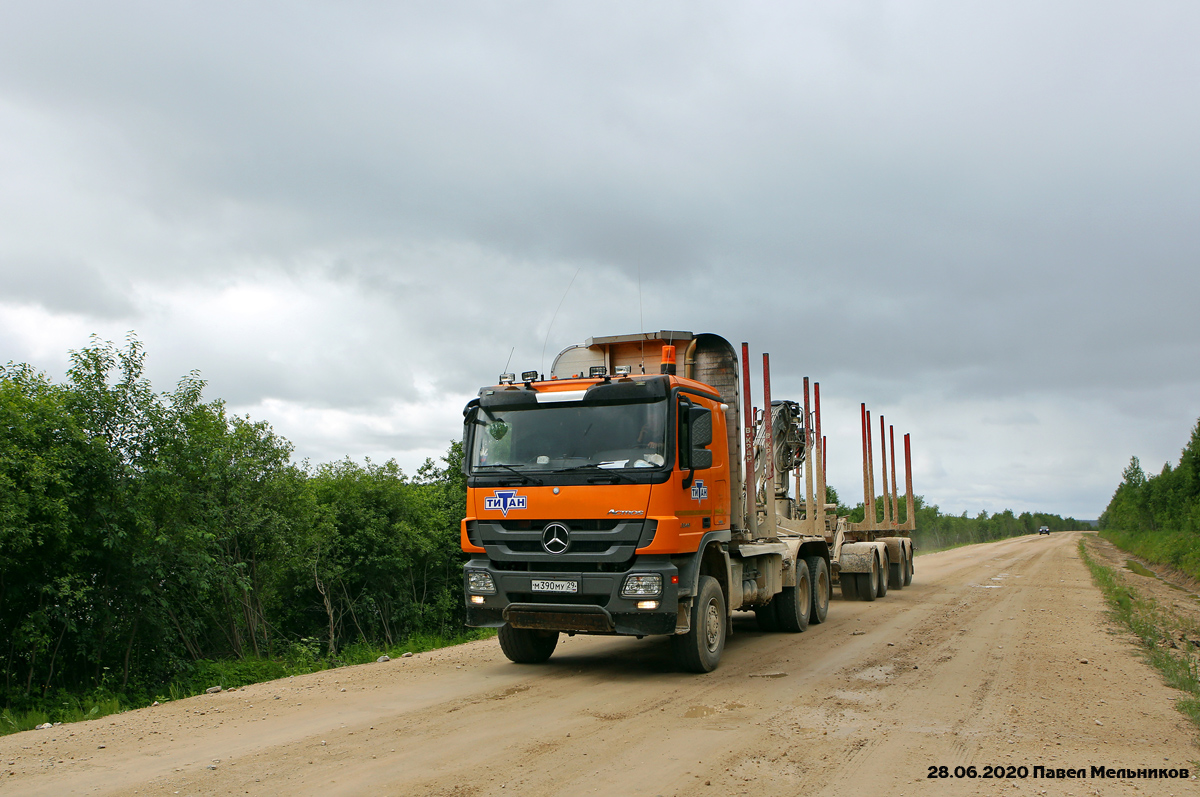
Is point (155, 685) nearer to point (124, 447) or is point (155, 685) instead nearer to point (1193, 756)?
point (124, 447)

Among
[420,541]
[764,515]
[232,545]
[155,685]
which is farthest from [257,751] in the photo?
[420,541]

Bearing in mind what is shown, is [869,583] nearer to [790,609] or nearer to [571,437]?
[790,609]

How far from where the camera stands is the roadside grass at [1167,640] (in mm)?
7980

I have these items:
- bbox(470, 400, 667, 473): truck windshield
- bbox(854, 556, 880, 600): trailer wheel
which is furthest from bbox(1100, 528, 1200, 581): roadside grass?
bbox(470, 400, 667, 473): truck windshield

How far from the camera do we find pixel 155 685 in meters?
16.1

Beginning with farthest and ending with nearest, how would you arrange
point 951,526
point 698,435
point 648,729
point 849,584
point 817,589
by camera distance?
point 951,526
point 849,584
point 817,589
point 698,435
point 648,729

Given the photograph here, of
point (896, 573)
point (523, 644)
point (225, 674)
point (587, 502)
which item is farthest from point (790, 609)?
point (225, 674)

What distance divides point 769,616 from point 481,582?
5863 millimetres

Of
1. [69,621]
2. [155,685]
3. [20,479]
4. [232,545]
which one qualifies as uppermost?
[20,479]

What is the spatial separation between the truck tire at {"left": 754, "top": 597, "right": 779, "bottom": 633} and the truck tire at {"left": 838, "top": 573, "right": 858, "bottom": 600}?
20.9ft

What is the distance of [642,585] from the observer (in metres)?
8.05

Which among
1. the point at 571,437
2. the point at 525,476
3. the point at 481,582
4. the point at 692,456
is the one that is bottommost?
the point at 481,582

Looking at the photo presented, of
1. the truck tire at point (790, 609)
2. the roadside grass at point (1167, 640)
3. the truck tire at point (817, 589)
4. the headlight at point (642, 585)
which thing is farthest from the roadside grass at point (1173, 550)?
the headlight at point (642, 585)

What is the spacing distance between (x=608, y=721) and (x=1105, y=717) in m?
4.32
